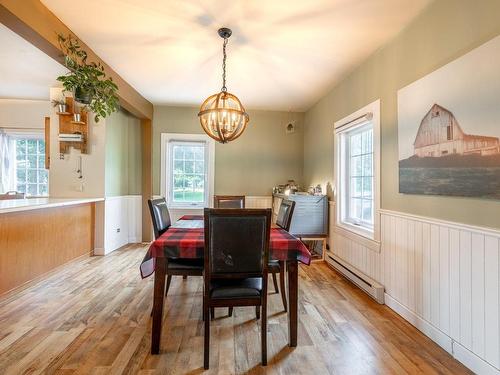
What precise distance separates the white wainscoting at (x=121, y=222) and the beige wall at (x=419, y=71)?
3.65 m

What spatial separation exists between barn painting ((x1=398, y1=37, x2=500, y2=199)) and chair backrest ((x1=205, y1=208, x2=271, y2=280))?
1260 millimetres

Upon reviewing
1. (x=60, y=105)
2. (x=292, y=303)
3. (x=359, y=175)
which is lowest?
(x=292, y=303)

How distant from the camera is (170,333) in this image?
2055 mm

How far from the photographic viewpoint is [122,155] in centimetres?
467

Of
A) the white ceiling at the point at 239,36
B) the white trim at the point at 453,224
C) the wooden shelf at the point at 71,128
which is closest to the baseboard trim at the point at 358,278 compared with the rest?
the white trim at the point at 453,224

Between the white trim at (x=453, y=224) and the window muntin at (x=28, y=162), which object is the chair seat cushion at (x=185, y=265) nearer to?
the white trim at (x=453, y=224)

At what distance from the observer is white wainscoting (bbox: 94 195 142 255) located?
165 inches

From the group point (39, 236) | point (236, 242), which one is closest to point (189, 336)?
point (236, 242)

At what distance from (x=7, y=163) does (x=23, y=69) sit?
2289 mm

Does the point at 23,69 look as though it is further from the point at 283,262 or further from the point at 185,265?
the point at 283,262

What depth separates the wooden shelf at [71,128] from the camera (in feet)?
12.9

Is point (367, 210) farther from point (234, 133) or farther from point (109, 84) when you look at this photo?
point (109, 84)

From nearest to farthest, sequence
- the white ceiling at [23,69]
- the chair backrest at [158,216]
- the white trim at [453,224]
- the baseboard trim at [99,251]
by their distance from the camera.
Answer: the white trim at [453,224], the chair backrest at [158,216], the white ceiling at [23,69], the baseboard trim at [99,251]

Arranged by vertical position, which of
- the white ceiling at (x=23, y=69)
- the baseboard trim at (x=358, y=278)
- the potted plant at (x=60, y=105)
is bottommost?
the baseboard trim at (x=358, y=278)
